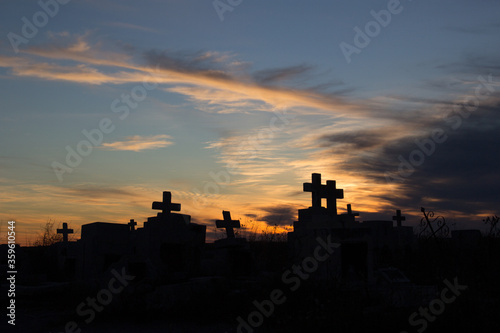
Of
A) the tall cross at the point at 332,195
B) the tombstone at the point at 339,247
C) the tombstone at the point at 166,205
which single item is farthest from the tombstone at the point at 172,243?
the tall cross at the point at 332,195

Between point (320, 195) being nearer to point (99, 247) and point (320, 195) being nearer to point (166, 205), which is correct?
point (166, 205)

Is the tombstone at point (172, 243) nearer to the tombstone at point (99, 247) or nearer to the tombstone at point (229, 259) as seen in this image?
the tombstone at point (229, 259)

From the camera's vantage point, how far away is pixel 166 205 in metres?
15.6

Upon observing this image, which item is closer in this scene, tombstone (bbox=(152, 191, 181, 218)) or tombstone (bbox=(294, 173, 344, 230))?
tombstone (bbox=(294, 173, 344, 230))

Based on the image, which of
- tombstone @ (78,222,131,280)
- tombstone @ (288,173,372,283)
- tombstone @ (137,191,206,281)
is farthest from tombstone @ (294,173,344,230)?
tombstone @ (78,222,131,280)

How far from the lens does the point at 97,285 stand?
36.1 feet

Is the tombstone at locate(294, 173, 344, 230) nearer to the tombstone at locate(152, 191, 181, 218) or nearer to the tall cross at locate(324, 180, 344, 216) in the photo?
the tall cross at locate(324, 180, 344, 216)

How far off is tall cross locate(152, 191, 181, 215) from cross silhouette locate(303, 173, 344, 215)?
164 inches

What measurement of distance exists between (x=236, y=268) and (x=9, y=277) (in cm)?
658

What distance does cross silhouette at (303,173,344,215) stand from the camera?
15.1 meters

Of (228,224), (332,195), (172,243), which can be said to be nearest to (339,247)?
(332,195)

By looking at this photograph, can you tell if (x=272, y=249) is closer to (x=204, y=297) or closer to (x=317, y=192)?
(x=317, y=192)

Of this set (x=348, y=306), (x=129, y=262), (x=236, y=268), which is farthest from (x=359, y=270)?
(x=129, y=262)

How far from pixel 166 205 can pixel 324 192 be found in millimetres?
4904
